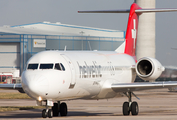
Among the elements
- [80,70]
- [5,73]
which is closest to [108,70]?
[80,70]

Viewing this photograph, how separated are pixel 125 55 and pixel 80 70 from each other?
6.75 meters

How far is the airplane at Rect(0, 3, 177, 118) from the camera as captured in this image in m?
16.2

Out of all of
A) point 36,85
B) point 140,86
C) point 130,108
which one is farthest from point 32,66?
point 130,108

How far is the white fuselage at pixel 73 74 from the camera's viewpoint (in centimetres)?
1602

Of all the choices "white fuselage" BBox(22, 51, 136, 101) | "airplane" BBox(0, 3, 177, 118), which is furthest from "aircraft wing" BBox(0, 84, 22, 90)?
"white fuselage" BBox(22, 51, 136, 101)

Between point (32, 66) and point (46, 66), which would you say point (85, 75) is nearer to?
point (46, 66)

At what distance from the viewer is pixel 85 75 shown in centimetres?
1905

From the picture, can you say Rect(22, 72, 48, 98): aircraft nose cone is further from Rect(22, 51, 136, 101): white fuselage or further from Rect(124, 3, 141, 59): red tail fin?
Rect(124, 3, 141, 59): red tail fin

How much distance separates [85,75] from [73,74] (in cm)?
134

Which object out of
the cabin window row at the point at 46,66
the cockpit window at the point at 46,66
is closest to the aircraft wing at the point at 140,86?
the cabin window row at the point at 46,66

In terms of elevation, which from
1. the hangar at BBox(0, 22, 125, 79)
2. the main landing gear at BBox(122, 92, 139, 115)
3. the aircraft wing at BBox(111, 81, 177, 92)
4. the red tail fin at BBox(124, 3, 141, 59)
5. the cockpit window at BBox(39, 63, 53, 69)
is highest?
the hangar at BBox(0, 22, 125, 79)

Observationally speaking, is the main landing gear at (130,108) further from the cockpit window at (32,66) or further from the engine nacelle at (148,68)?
the cockpit window at (32,66)

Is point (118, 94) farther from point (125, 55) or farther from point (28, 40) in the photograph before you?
point (28, 40)

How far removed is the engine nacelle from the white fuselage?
1.10 metres
